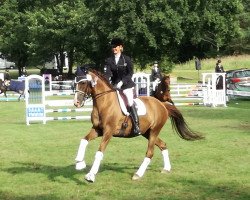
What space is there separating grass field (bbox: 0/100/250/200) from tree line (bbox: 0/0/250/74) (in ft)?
92.9

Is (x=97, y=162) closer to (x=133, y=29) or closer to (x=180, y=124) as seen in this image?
(x=180, y=124)

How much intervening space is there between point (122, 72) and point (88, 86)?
83 cm

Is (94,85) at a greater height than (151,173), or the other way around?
(94,85)

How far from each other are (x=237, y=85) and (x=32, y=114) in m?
16.8

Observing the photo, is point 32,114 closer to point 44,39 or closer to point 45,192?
point 45,192

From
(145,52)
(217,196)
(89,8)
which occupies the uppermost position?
(89,8)

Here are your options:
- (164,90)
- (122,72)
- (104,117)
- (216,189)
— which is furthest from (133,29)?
(216,189)

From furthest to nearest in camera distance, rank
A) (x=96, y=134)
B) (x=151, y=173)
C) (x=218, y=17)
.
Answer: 1. (x=218, y=17)
2. (x=151, y=173)
3. (x=96, y=134)

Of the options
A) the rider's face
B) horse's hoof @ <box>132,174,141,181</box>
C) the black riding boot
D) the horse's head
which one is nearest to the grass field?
horse's hoof @ <box>132,174,141,181</box>

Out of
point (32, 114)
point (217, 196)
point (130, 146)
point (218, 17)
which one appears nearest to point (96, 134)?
point (217, 196)

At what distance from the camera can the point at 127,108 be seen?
1102cm

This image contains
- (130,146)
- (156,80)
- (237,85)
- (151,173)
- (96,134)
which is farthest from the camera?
(237,85)

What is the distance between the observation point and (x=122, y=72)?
444 inches

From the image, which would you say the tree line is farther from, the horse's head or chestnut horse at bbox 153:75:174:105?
the horse's head
